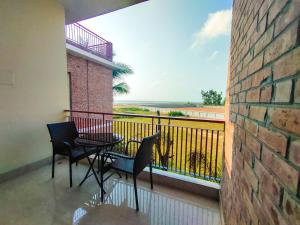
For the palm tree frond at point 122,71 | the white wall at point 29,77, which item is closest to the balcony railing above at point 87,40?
the palm tree frond at point 122,71

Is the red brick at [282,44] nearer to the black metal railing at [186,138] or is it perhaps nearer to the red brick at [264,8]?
the red brick at [264,8]

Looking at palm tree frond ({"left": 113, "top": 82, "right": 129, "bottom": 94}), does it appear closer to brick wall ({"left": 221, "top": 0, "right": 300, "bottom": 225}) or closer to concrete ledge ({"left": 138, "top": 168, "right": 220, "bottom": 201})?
concrete ledge ({"left": 138, "top": 168, "right": 220, "bottom": 201})

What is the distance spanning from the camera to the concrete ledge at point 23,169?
7.81 feet

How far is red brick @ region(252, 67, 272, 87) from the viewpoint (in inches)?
24.9

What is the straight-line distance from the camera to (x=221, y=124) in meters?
2.11

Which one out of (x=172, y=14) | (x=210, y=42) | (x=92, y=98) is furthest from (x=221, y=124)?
(x=210, y=42)

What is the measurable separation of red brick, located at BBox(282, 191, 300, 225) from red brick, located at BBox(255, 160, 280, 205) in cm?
4

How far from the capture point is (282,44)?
0.51 metres

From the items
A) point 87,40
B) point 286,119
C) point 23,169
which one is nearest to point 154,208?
point 286,119

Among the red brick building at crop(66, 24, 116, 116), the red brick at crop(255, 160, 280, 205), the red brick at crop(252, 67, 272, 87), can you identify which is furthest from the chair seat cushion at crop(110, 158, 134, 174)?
the red brick building at crop(66, 24, 116, 116)

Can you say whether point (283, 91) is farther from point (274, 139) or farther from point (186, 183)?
point (186, 183)

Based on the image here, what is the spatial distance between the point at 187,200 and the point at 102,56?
19.7ft

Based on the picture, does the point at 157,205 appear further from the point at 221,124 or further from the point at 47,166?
the point at 47,166

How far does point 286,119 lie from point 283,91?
0.31 feet
